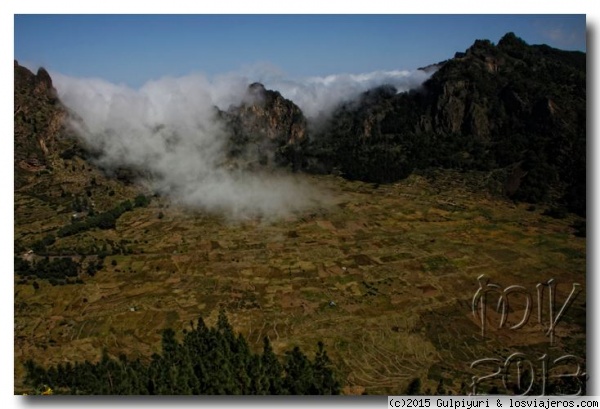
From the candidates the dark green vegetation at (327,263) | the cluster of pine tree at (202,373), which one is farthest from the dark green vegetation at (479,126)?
the cluster of pine tree at (202,373)

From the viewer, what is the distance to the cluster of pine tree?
1456 cm

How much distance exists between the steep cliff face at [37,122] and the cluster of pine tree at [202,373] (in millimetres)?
8492

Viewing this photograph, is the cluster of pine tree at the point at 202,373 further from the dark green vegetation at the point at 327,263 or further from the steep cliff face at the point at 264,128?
the steep cliff face at the point at 264,128

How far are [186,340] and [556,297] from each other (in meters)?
12.0

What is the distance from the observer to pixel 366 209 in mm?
30766

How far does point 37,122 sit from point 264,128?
2107 centimetres

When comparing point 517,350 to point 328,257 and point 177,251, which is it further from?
point 177,251

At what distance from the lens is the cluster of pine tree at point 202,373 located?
14.6 meters

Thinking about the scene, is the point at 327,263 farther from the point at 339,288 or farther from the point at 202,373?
the point at 202,373

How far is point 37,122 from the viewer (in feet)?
87.0

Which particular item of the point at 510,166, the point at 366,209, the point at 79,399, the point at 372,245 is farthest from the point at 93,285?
the point at 510,166

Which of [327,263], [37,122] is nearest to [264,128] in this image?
[37,122]

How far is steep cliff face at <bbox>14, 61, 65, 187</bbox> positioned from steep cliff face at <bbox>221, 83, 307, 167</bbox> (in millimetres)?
11395

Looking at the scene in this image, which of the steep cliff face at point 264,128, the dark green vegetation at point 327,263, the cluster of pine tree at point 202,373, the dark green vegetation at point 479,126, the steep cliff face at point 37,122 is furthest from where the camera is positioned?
the steep cliff face at point 264,128
